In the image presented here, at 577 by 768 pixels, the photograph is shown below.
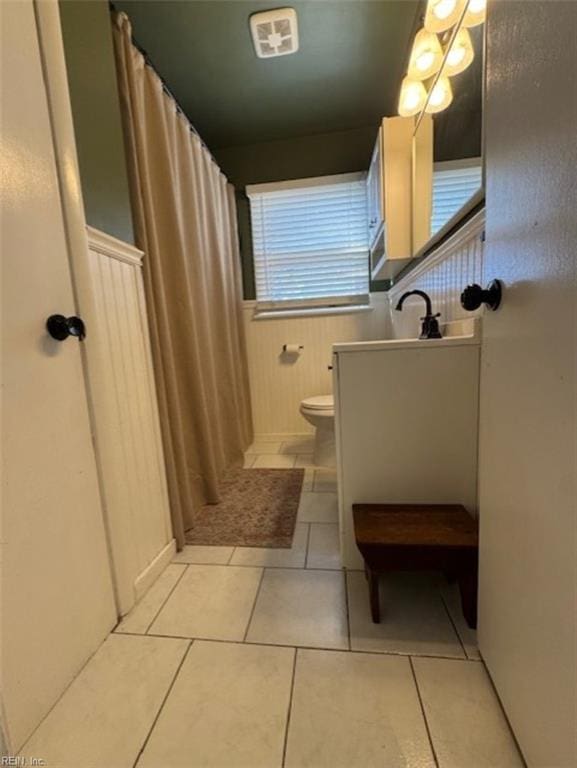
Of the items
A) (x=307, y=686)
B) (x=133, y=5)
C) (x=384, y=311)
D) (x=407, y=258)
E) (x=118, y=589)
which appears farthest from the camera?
(x=384, y=311)

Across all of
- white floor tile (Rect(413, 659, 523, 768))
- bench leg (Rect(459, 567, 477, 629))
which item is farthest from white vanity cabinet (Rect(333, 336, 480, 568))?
white floor tile (Rect(413, 659, 523, 768))

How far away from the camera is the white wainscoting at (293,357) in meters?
2.83

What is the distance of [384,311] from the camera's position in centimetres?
280

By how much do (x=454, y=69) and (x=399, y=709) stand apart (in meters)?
2.08

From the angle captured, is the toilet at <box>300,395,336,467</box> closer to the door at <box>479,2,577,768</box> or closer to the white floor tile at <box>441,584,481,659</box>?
the white floor tile at <box>441,584,481,659</box>

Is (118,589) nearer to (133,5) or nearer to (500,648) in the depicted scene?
(500,648)

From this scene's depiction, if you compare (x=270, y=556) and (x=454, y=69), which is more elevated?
(x=454, y=69)

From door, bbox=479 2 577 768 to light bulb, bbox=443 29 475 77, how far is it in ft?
2.06

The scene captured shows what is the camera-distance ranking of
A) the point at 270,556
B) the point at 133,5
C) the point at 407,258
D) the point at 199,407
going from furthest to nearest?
1. the point at 407,258
2. the point at 199,407
3. the point at 133,5
4. the point at 270,556

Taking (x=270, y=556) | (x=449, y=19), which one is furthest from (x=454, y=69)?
(x=270, y=556)

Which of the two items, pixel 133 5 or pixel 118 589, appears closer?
pixel 118 589

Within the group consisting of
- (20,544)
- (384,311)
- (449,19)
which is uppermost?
(449,19)

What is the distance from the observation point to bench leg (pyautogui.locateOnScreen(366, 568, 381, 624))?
1.08 m

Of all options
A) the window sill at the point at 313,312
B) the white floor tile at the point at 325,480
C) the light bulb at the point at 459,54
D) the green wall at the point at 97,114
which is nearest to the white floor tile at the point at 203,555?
the white floor tile at the point at 325,480
